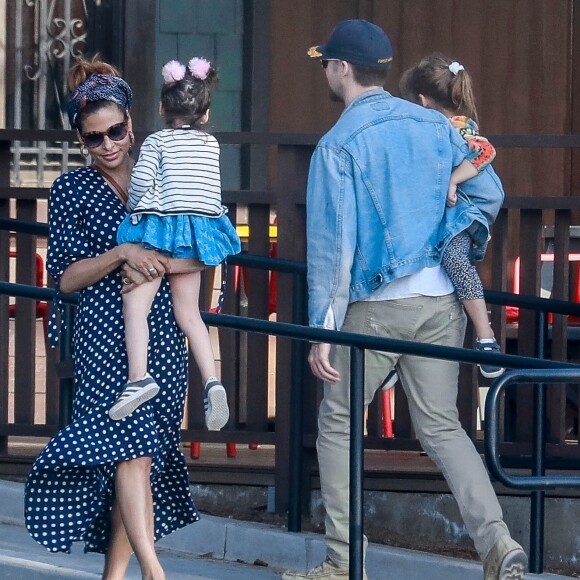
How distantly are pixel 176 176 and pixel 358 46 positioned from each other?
0.77 m

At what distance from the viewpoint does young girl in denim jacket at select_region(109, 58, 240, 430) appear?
3.79 m

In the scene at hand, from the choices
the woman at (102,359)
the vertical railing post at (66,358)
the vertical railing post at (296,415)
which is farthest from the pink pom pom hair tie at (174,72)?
the vertical railing post at (296,415)

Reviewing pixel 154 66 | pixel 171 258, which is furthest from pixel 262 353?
pixel 154 66

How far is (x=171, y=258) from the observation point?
153 inches

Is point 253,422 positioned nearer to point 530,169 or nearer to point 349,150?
point 349,150

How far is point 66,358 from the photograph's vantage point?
4660 millimetres

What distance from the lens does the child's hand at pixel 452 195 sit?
4332 millimetres

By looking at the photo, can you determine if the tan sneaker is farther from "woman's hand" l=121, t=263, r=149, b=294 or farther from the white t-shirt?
"woman's hand" l=121, t=263, r=149, b=294

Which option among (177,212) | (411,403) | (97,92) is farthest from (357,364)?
(97,92)

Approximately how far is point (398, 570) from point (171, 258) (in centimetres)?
148

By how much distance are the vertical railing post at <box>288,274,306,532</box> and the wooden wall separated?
4.04 meters

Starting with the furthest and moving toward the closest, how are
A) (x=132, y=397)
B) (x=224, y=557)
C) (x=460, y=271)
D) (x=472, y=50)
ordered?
(x=472, y=50)
(x=224, y=557)
(x=460, y=271)
(x=132, y=397)

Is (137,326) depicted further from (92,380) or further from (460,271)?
(460,271)

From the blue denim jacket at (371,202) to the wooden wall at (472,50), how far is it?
457 centimetres
